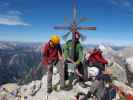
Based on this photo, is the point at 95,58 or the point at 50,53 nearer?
the point at 50,53

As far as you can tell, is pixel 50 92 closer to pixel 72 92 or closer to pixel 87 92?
pixel 72 92

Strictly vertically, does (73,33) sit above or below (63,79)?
above

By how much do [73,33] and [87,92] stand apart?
5749 mm

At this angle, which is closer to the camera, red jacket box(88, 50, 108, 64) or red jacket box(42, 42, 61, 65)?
red jacket box(42, 42, 61, 65)

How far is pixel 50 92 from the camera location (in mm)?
23953

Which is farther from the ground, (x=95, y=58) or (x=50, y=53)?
(x=50, y=53)

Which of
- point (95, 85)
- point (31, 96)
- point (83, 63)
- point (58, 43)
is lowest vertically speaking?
point (31, 96)

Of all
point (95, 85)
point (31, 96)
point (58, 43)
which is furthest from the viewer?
point (31, 96)

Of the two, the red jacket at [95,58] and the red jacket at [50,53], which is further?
the red jacket at [95,58]

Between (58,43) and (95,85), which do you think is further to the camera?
(58,43)

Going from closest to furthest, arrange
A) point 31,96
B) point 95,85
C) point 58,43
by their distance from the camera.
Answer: point 95,85
point 58,43
point 31,96

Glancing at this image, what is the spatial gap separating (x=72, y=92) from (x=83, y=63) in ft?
9.75

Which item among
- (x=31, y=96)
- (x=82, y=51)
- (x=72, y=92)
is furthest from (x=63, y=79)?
(x=31, y=96)

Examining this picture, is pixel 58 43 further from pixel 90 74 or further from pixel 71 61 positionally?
pixel 90 74
